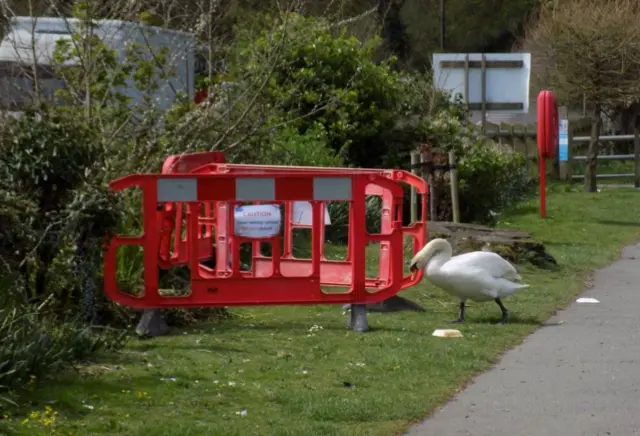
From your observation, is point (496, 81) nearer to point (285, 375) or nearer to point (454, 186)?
point (454, 186)

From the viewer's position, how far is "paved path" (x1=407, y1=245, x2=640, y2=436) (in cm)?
698

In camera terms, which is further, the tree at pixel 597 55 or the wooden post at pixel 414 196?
the tree at pixel 597 55

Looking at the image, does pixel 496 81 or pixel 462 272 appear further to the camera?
pixel 496 81

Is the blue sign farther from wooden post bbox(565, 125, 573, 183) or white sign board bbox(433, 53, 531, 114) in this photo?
white sign board bbox(433, 53, 531, 114)

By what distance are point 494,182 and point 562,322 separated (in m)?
9.26

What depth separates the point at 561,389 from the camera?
8.05 meters

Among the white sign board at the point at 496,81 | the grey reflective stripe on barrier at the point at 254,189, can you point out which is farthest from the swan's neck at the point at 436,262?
the white sign board at the point at 496,81

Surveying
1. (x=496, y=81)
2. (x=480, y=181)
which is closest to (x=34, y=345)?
(x=480, y=181)

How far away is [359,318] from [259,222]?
1117 millimetres

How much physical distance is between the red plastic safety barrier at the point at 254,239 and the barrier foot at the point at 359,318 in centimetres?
7

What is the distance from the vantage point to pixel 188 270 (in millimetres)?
11195

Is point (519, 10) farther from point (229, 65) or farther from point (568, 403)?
point (568, 403)

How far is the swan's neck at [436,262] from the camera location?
10.8 metres

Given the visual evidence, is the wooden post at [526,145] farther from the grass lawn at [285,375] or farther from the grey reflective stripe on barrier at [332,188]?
the grey reflective stripe on barrier at [332,188]
